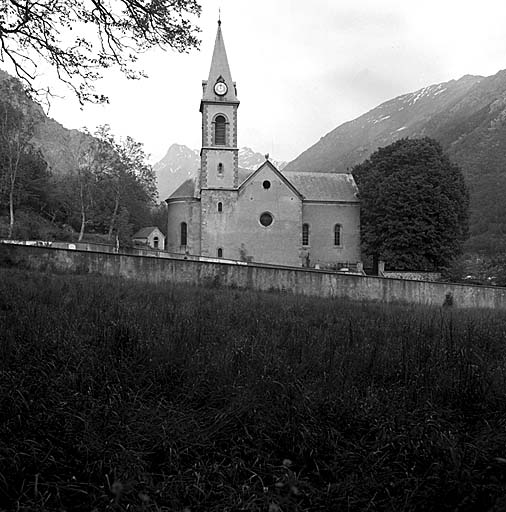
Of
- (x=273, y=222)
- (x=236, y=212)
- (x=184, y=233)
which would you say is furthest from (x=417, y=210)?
(x=184, y=233)

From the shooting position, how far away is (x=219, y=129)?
48.3 meters

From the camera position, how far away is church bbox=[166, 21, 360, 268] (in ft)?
156

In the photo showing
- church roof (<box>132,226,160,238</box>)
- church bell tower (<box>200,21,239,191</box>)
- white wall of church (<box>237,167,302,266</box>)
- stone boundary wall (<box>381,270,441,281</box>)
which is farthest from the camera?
church roof (<box>132,226,160,238</box>)

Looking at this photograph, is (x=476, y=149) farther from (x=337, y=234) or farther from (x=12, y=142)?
(x=12, y=142)

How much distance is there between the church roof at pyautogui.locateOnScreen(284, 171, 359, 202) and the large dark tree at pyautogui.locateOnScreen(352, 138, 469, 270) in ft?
15.9

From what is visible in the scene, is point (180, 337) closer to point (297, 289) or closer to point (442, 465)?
point (442, 465)

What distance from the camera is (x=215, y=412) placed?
4840 mm

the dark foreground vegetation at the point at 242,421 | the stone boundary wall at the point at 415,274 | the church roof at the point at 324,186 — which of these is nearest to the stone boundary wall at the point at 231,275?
the dark foreground vegetation at the point at 242,421

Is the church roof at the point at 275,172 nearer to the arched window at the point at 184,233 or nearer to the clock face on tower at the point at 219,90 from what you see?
the arched window at the point at 184,233

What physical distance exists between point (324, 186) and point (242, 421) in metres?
48.5

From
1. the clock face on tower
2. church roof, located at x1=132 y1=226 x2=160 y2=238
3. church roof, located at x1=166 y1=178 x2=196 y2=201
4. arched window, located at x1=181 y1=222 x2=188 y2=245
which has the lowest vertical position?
arched window, located at x1=181 y1=222 x2=188 y2=245

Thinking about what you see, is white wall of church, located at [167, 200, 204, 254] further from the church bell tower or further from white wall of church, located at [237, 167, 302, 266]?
white wall of church, located at [237, 167, 302, 266]

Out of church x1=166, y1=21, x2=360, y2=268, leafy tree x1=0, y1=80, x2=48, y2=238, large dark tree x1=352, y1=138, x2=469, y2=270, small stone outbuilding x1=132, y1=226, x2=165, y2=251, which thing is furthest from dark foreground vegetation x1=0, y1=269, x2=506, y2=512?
small stone outbuilding x1=132, y1=226, x2=165, y2=251

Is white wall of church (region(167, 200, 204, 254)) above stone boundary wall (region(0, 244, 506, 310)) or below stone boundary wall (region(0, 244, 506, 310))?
above
